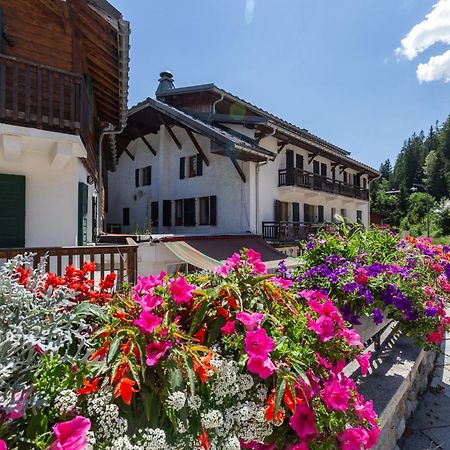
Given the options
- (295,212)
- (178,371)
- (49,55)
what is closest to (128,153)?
(295,212)

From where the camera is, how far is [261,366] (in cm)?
165

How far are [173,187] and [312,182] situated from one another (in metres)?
8.49

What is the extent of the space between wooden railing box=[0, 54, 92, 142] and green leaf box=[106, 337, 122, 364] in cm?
637

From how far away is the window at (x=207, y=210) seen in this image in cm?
1761

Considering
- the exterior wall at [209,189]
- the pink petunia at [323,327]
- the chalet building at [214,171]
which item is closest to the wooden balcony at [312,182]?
the chalet building at [214,171]

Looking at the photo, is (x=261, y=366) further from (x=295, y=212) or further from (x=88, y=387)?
(x=295, y=212)

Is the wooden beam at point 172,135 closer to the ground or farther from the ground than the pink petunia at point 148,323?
farther from the ground

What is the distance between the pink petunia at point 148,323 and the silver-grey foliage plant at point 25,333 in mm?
268

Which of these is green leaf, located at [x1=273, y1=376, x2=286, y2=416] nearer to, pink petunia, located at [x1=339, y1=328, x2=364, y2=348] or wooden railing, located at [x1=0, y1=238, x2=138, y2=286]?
pink petunia, located at [x1=339, y1=328, x2=364, y2=348]

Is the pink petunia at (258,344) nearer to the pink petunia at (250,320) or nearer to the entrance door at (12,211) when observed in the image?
the pink petunia at (250,320)

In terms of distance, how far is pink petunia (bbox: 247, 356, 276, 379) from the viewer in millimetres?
1636

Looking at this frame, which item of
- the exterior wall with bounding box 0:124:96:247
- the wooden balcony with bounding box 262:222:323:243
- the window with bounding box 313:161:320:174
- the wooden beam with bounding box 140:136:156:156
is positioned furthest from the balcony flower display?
the window with bounding box 313:161:320:174

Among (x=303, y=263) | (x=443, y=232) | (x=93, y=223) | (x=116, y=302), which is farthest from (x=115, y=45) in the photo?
(x=443, y=232)

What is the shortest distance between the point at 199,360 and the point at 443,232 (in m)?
60.5
